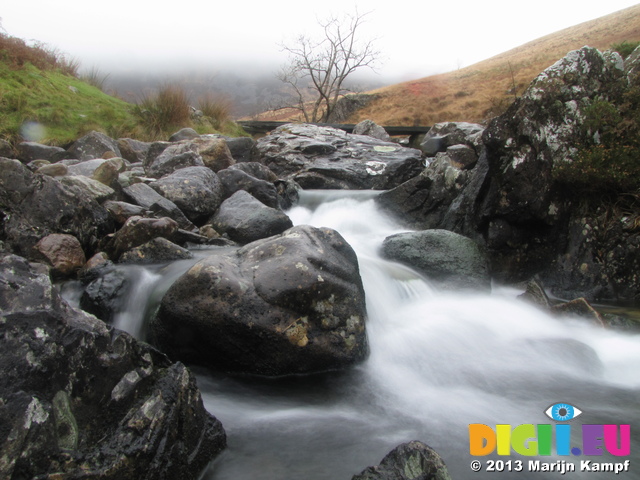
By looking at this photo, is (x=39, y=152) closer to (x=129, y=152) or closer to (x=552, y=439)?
(x=129, y=152)

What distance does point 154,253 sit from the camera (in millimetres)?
5750

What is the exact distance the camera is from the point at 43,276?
2.51 meters

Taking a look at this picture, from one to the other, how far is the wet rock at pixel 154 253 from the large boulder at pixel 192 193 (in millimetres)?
2015

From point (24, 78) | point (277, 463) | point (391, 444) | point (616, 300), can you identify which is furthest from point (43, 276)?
point (24, 78)

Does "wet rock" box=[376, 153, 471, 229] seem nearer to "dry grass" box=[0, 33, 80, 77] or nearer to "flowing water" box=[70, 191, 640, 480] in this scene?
"flowing water" box=[70, 191, 640, 480]

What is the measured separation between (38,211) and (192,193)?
2.73 m

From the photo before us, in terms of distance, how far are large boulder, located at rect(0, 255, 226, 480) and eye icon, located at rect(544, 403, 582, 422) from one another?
303 cm

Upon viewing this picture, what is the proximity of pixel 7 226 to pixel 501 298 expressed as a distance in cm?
680

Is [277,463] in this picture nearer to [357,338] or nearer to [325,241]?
[357,338]

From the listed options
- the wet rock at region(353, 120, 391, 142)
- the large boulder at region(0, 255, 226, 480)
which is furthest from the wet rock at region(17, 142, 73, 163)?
the wet rock at region(353, 120, 391, 142)

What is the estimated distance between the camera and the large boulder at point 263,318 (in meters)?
3.99

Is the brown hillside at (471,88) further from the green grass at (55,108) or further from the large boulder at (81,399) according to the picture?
the large boulder at (81,399)

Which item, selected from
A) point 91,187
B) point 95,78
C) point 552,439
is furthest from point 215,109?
point 552,439

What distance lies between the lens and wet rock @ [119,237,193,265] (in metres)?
5.68
